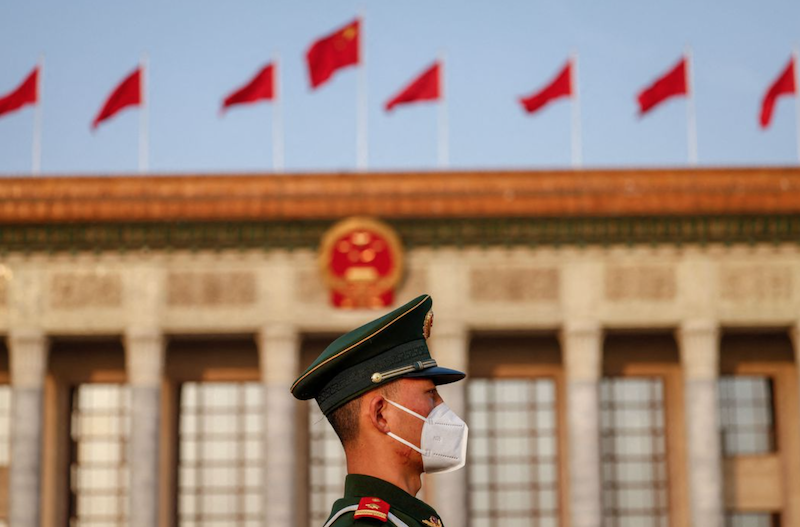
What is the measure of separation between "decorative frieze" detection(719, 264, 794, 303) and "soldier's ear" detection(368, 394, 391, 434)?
2957 centimetres

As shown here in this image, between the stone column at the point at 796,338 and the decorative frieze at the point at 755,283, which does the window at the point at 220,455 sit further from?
the stone column at the point at 796,338

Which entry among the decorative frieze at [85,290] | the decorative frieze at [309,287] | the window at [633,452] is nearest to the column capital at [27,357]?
the decorative frieze at [85,290]

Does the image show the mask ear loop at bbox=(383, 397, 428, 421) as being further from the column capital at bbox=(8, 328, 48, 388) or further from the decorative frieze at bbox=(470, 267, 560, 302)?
the column capital at bbox=(8, 328, 48, 388)

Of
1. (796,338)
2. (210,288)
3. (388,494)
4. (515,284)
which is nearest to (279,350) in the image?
(210,288)

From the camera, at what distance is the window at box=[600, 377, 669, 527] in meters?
34.1

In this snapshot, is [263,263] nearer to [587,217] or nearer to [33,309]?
[33,309]

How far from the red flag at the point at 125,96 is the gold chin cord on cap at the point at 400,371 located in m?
31.5

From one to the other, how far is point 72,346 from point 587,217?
13.8m

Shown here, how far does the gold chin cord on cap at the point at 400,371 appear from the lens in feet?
11.9

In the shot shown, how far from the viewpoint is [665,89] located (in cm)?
3372

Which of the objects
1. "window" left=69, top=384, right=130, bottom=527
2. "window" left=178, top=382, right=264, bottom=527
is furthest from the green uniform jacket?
"window" left=69, top=384, right=130, bottom=527

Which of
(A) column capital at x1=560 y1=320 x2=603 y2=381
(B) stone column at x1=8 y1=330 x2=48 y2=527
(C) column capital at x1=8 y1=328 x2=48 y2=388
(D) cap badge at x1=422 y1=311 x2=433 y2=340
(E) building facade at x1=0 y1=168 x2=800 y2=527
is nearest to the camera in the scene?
(D) cap badge at x1=422 y1=311 x2=433 y2=340

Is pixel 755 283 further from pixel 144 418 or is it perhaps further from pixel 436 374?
pixel 436 374

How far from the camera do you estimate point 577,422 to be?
31.9 m
